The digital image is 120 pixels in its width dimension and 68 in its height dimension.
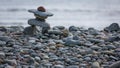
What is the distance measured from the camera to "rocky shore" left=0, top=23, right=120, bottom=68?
29.3ft

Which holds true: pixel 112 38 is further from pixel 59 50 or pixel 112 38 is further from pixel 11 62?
pixel 11 62

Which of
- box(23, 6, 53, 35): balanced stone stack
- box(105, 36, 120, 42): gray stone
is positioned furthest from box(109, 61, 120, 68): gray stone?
box(23, 6, 53, 35): balanced stone stack

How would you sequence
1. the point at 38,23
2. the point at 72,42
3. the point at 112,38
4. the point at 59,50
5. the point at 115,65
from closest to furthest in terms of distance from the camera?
the point at 115,65, the point at 59,50, the point at 72,42, the point at 112,38, the point at 38,23

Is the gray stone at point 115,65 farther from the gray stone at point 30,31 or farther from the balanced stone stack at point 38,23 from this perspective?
the gray stone at point 30,31

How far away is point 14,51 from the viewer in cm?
955

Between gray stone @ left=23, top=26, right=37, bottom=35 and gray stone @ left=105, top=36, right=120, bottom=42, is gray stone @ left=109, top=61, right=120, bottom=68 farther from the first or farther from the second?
gray stone @ left=23, top=26, right=37, bottom=35

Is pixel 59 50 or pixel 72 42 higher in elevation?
pixel 72 42

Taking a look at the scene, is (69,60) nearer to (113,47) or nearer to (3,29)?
(113,47)

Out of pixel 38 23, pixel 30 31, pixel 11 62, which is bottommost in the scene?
pixel 11 62

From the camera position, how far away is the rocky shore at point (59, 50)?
29.3ft

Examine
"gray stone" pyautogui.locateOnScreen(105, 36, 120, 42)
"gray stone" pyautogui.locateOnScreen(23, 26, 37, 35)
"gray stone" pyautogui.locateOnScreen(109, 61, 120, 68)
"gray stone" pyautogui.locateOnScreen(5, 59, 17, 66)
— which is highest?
"gray stone" pyautogui.locateOnScreen(23, 26, 37, 35)

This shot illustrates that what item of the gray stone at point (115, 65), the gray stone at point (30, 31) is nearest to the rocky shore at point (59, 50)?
the gray stone at point (115, 65)

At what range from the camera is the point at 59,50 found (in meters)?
9.83

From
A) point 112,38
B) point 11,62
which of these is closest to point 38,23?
point 112,38
